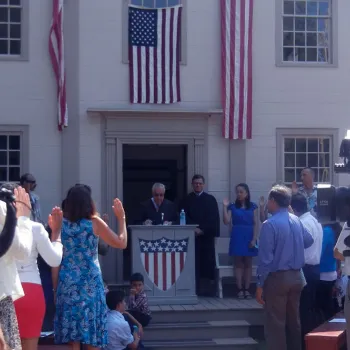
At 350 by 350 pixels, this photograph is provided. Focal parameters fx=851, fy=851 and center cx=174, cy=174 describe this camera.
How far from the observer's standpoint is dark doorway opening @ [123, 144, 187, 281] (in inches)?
625

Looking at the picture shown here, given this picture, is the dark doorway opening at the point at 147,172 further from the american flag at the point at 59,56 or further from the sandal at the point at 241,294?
the sandal at the point at 241,294

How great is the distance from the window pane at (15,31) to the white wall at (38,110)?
418 mm

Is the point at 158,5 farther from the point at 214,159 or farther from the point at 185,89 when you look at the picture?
the point at 214,159

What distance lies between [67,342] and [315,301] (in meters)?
3.97

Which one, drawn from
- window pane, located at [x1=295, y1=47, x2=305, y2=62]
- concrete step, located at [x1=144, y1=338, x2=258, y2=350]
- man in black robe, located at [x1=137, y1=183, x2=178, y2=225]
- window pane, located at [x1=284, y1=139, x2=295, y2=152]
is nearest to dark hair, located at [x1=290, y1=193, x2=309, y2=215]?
concrete step, located at [x1=144, y1=338, x2=258, y2=350]

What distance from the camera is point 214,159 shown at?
14.0 metres

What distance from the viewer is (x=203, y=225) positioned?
13102mm

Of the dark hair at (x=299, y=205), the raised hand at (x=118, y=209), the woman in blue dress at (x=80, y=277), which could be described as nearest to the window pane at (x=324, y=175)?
the dark hair at (x=299, y=205)

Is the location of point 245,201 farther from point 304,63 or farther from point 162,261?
point 304,63

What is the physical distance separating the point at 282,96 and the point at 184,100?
1.68 m

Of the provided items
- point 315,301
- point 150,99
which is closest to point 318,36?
point 150,99

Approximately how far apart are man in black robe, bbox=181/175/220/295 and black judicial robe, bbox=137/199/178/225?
0.41 meters

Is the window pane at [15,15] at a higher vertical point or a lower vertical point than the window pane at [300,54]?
higher

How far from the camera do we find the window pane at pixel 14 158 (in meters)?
13.7
